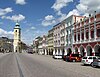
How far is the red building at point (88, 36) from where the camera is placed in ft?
171

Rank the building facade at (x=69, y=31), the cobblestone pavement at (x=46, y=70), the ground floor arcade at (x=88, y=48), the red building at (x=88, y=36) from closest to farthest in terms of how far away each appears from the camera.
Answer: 1. the cobblestone pavement at (x=46, y=70)
2. the red building at (x=88, y=36)
3. the ground floor arcade at (x=88, y=48)
4. the building facade at (x=69, y=31)

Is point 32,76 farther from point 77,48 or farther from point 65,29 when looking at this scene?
point 65,29

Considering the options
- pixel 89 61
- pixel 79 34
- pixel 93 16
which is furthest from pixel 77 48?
pixel 89 61

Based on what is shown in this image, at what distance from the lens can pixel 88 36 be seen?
56250 millimetres

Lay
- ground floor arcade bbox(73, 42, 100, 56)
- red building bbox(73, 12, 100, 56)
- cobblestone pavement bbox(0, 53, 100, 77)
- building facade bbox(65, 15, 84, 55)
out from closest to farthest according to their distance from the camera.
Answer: cobblestone pavement bbox(0, 53, 100, 77), red building bbox(73, 12, 100, 56), ground floor arcade bbox(73, 42, 100, 56), building facade bbox(65, 15, 84, 55)

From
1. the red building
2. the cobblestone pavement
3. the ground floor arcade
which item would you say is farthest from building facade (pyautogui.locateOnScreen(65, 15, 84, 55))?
the cobblestone pavement

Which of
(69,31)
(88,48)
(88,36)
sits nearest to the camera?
(88,36)

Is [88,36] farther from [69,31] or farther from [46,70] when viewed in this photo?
[46,70]

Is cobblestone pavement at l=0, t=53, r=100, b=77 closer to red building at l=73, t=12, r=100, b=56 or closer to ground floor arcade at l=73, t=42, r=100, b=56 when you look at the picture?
red building at l=73, t=12, r=100, b=56

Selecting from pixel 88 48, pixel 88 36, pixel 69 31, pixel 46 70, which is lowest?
pixel 46 70

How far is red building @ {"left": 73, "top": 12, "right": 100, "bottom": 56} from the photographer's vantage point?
5209cm

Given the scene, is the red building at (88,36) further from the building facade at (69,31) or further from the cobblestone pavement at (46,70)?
the cobblestone pavement at (46,70)

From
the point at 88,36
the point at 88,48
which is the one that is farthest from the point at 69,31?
the point at 88,36

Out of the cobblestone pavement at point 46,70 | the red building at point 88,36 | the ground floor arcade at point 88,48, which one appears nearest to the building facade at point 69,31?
the red building at point 88,36
